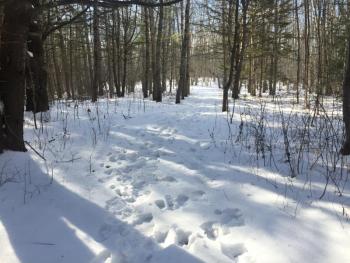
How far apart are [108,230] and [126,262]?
64cm

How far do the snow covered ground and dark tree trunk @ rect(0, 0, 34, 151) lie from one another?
0.37 meters

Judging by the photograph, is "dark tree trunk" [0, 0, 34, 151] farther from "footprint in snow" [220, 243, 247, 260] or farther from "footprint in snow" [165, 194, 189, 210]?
"footprint in snow" [220, 243, 247, 260]

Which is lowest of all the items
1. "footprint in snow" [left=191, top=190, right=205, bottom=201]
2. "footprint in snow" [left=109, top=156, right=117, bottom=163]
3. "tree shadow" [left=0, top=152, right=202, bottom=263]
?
"tree shadow" [left=0, top=152, right=202, bottom=263]

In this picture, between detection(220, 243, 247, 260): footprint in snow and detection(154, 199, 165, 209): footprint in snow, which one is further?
detection(154, 199, 165, 209): footprint in snow

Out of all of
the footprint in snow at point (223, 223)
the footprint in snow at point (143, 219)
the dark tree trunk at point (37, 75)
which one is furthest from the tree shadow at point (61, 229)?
the dark tree trunk at point (37, 75)

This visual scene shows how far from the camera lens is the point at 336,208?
3.73m

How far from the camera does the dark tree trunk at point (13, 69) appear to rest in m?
5.45

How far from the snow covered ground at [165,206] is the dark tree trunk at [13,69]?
373mm

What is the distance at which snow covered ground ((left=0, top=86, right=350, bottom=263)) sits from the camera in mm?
3221

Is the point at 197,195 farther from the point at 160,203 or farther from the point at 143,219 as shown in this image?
the point at 143,219

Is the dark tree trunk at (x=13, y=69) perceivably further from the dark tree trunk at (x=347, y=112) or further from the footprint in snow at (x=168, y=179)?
the dark tree trunk at (x=347, y=112)

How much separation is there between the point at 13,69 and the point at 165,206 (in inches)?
133

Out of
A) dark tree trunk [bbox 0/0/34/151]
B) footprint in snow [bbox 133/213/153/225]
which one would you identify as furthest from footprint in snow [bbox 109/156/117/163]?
footprint in snow [bbox 133/213/153/225]

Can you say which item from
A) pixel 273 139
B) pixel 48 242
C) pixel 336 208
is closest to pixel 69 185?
pixel 48 242
